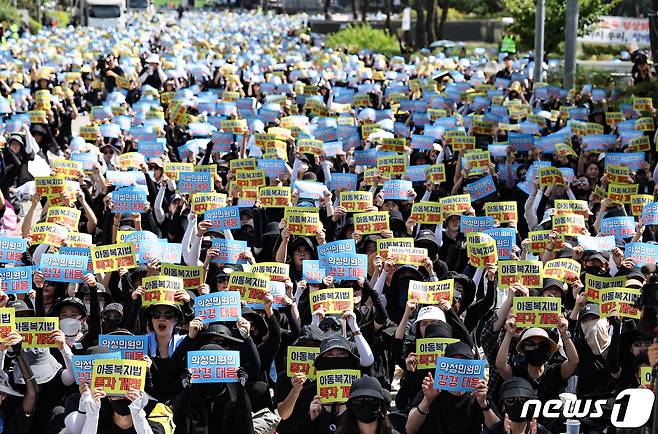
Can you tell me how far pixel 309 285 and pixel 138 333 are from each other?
1341 mm

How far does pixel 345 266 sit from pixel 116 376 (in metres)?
2.69

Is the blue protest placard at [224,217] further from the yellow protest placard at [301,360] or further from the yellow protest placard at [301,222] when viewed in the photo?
the yellow protest placard at [301,360]

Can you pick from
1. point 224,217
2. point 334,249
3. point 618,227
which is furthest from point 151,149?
point 334,249

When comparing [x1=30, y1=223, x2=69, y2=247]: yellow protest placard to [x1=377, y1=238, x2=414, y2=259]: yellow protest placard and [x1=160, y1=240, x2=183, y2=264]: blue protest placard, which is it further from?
[x1=377, y1=238, x2=414, y2=259]: yellow protest placard

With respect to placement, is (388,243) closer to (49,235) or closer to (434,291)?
(434,291)

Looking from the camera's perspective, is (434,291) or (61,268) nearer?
(434,291)

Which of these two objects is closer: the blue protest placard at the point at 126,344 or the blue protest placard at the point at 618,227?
the blue protest placard at the point at 126,344

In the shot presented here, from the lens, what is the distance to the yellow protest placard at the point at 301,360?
28.2ft

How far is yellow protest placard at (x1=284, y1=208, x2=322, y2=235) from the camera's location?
1154 centimetres

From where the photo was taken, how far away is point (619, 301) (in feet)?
30.3

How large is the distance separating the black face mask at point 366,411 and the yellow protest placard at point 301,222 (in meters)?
3.94

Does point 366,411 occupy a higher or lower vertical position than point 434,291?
lower

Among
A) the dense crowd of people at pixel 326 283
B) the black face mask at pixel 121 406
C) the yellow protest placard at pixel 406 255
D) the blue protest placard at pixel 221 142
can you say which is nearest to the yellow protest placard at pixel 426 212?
the dense crowd of people at pixel 326 283

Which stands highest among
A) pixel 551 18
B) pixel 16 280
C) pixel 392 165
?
pixel 16 280
